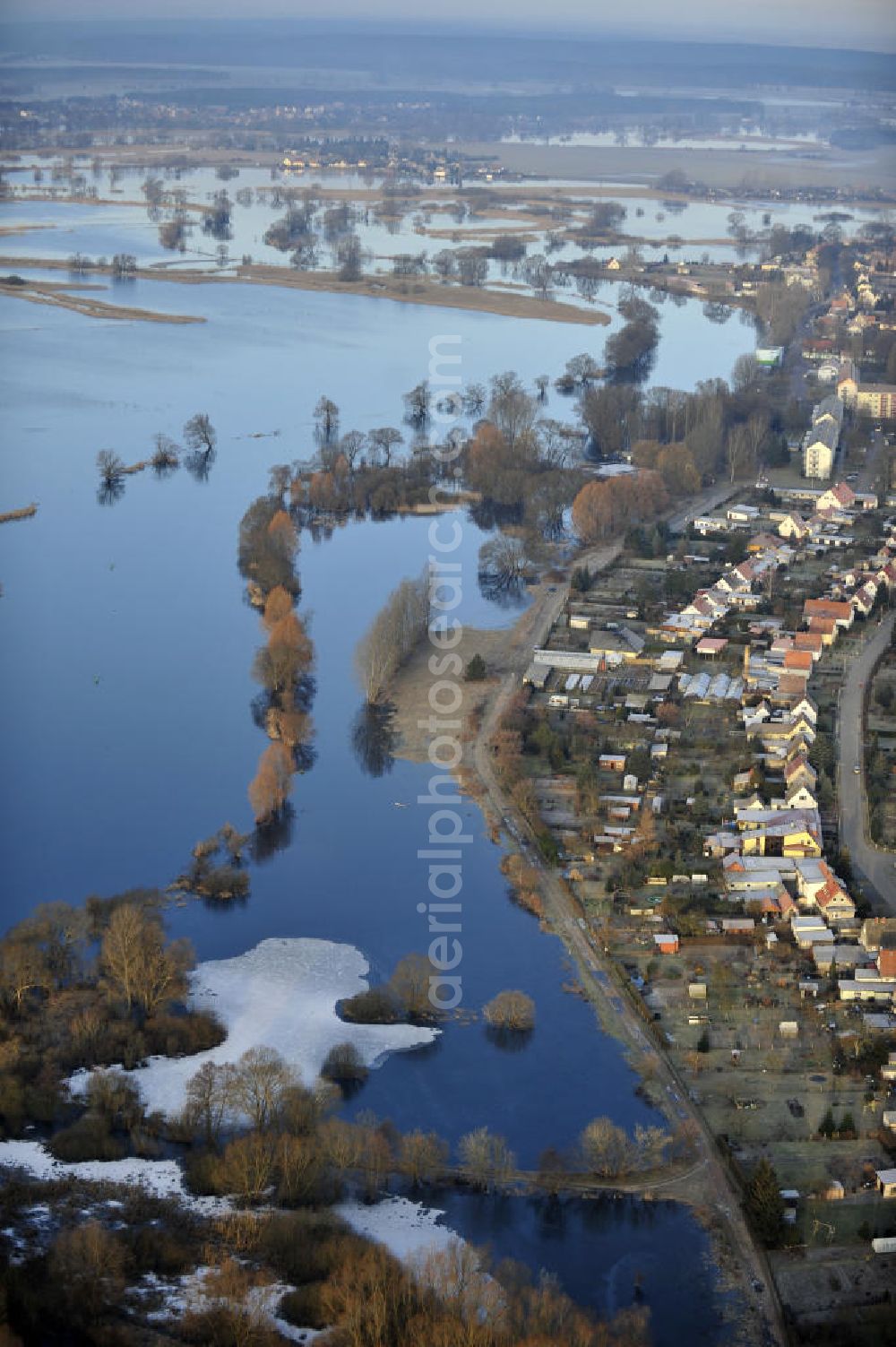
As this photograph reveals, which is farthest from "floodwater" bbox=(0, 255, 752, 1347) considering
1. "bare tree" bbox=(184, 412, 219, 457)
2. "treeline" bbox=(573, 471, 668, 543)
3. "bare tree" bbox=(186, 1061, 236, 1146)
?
"treeline" bbox=(573, 471, 668, 543)

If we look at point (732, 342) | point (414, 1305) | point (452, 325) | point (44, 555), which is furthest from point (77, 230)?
point (414, 1305)

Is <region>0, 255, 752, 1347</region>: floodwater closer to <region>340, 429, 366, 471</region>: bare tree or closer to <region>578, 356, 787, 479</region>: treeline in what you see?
<region>340, 429, 366, 471</region>: bare tree

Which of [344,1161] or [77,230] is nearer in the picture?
[344,1161]

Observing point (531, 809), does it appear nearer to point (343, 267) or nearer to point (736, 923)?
point (736, 923)

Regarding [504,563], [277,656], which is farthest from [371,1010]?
[504,563]

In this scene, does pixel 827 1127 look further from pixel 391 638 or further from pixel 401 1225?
pixel 391 638

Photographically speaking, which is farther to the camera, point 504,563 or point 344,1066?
point 504,563

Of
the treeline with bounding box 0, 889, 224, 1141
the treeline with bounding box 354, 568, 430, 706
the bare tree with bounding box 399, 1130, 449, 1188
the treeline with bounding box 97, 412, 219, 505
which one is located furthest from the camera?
the treeline with bounding box 97, 412, 219, 505
